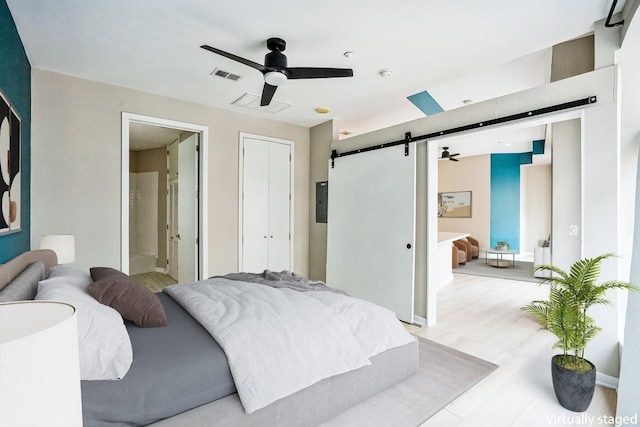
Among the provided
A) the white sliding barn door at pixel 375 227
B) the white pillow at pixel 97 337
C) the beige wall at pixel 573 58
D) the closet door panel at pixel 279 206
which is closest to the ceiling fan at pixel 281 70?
the white sliding barn door at pixel 375 227

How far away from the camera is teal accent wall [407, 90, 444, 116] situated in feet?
13.3

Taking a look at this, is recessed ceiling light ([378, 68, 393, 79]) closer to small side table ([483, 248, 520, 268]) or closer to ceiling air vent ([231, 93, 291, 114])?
ceiling air vent ([231, 93, 291, 114])

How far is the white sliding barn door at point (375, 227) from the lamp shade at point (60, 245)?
3143 millimetres

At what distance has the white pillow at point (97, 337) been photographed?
4.42 ft

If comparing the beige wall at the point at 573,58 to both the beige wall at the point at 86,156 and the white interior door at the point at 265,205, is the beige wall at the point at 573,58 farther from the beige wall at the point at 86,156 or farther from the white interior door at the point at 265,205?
the beige wall at the point at 86,156

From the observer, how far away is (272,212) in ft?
16.0

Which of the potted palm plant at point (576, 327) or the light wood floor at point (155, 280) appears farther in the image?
the light wood floor at point (155, 280)

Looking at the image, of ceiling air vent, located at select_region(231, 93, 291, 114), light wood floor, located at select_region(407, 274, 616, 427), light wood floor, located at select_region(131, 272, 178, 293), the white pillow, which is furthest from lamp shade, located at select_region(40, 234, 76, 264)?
light wood floor, located at select_region(407, 274, 616, 427)

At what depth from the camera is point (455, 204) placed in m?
9.37

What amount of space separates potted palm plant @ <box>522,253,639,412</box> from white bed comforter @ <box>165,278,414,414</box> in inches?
38.7

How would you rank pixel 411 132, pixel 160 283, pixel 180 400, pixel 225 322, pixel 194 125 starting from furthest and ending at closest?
pixel 160 283 < pixel 194 125 < pixel 411 132 < pixel 225 322 < pixel 180 400

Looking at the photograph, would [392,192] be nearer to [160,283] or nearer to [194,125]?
[194,125]

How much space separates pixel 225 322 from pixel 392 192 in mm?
2771

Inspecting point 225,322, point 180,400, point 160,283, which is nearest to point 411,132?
point 225,322
